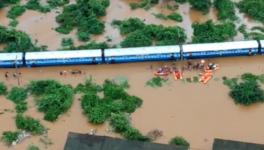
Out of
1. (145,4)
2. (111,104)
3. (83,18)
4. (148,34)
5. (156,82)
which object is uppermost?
(145,4)

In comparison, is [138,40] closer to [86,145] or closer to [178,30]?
[178,30]

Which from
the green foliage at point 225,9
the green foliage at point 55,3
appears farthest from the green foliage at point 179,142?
the green foliage at point 55,3

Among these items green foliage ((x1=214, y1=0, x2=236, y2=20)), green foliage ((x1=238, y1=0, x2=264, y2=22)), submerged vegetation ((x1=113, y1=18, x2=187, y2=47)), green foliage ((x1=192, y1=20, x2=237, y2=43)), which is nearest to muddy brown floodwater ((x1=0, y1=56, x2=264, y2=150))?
submerged vegetation ((x1=113, y1=18, x2=187, y2=47))

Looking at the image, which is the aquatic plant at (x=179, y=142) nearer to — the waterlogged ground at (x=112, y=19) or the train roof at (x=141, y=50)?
the train roof at (x=141, y=50)

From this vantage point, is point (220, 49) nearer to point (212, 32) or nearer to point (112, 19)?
point (212, 32)

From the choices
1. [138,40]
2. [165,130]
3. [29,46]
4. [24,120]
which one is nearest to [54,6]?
[29,46]

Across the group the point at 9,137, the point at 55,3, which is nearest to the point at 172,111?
the point at 9,137
